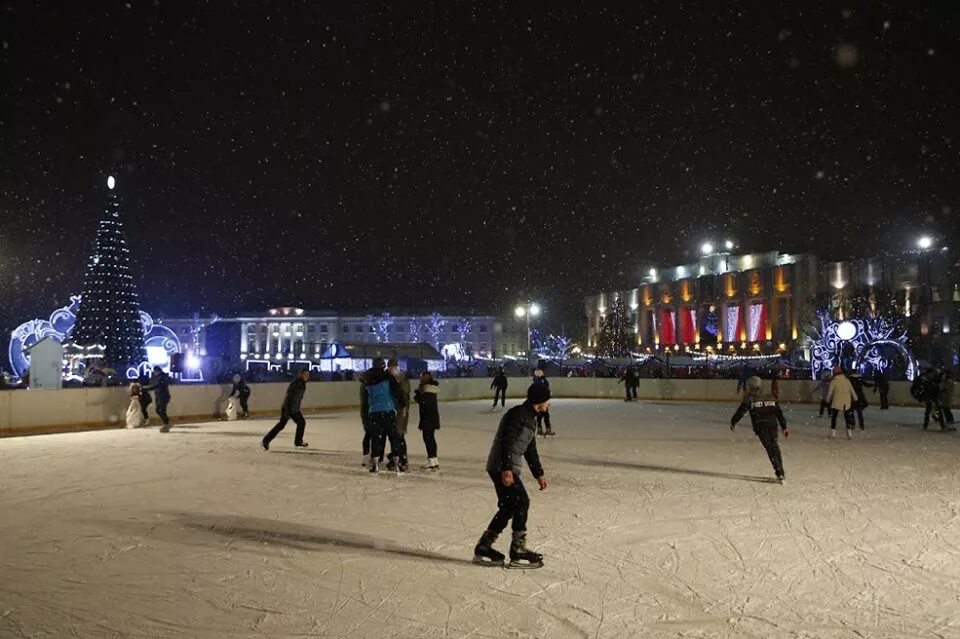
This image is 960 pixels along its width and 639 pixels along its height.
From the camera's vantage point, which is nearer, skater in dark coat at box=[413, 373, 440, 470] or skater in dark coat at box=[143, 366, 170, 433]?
skater in dark coat at box=[413, 373, 440, 470]

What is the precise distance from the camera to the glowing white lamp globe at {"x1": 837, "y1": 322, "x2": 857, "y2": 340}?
120 ft

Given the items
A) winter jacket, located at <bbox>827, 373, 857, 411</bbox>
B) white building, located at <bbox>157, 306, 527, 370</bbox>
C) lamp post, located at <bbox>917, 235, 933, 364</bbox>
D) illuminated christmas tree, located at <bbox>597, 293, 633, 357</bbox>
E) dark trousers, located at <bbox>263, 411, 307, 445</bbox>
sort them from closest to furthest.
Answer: dark trousers, located at <bbox>263, 411, 307, 445</bbox> → winter jacket, located at <bbox>827, 373, 857, 411</bbox> → lamp post, located at <bbox>917, 235, 933, 364</bbox> → illuminated christmas tree, located at <bbox>597, 293, 633, 357</bbox> → white building, located at <bbox>157, 306, 527, 370</bbox>

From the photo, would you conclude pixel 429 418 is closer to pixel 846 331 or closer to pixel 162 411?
pixel 162 411

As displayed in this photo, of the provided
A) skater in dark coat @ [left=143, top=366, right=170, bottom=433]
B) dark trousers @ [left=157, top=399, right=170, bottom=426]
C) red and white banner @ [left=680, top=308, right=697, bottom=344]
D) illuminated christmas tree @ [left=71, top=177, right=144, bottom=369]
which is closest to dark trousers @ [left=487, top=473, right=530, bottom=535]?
skater in dark coat @ [left=143, top=366, right=170, bottom=433]

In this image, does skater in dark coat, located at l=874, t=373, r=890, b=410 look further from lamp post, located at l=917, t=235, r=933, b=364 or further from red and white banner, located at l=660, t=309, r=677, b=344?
red and white banner, located at l=660, t=309, r=677, b=344

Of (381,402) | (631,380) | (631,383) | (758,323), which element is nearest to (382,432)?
(381,402)

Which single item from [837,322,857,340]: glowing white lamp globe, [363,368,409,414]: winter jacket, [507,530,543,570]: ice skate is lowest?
[507,530,543,570]: ice skate

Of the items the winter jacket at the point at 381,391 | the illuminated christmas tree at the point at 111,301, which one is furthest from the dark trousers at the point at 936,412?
the illuminated christmas tree at the point at 111,301

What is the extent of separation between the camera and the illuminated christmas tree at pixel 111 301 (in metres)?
40.6

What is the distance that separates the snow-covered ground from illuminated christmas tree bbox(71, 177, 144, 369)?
29.4 m

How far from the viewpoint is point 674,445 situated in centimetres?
1541

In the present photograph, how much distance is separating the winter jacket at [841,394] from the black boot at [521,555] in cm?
1118

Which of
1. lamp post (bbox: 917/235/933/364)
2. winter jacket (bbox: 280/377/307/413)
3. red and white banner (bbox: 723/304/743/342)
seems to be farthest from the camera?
red and white banner (bbox: 723/304/743/342)

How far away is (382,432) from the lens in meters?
11.1
